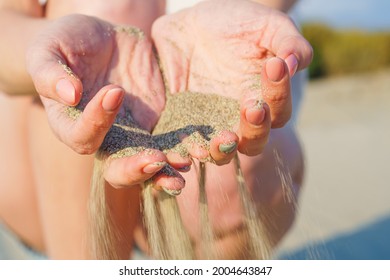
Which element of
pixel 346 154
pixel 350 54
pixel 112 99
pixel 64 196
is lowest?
pixel 350 54

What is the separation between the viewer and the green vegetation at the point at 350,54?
809 centimetres

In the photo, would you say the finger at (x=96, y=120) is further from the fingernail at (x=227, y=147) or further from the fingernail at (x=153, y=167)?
the fingernail at (x=227, y=147)

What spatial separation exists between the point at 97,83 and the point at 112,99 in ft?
1.17

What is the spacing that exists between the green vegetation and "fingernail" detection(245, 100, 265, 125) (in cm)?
699

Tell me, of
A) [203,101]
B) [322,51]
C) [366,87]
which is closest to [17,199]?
[203,101]

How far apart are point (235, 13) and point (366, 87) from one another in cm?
562

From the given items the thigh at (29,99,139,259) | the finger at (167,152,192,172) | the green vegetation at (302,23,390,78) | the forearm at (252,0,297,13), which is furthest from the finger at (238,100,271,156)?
the green vegetation at (302,23,390,78)

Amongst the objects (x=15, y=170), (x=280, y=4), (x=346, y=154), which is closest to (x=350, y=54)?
(x=346, y=154)

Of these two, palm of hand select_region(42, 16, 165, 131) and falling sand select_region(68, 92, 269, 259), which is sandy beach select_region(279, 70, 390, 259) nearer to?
falling sand select_region(68, 92, 269, 259)

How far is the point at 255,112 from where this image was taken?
1.14 m

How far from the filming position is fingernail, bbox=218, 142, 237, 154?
1.14 metres

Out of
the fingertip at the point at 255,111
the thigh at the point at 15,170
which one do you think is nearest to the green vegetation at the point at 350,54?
the thigh at the point at 15,170

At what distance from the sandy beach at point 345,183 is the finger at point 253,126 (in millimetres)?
515

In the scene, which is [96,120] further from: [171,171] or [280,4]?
[280,4]
